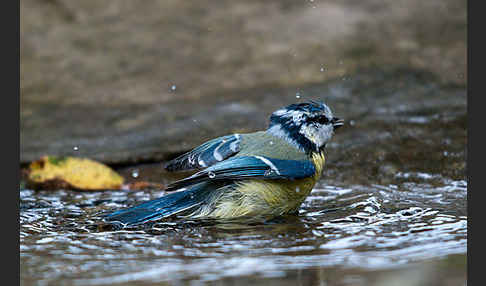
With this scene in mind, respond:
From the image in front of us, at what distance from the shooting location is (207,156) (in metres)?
3.84

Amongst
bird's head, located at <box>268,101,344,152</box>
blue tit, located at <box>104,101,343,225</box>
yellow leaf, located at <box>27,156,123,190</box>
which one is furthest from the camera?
yellow leaf, located at <box>27,156,123,190</box>

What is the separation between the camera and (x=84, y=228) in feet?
11.1

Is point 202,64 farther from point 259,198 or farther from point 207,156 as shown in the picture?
point 259,198

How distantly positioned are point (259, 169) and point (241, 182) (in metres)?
0.14

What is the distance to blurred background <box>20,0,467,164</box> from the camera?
5625mm

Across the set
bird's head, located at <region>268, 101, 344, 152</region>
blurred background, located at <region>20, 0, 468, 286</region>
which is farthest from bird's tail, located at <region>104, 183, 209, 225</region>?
bird's head, located at <region>268, 101, 344, 152</region>

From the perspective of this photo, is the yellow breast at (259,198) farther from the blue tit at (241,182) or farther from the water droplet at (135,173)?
the water droplet at (135,173)

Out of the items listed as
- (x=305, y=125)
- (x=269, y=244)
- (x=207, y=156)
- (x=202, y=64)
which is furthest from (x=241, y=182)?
(x=202, y=64)

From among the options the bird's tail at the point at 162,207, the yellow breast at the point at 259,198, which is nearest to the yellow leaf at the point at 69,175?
the bird's tail at the point at 162,207

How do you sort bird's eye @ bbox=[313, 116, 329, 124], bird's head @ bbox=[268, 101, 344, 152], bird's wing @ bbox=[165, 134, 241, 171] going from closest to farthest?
bird's wing @ bbox=[165, 134, 241, 171] → bird's head @ bbox=[268, 101, 344, 152] → bird's eye @ bbox=[313, 116, 329, 124]

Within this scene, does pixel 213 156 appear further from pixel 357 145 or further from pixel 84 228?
pixel 357 145

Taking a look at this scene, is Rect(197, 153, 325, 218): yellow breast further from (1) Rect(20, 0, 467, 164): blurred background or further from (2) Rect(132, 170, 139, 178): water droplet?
(1) Rect(20, 0, 467, 164): blurred background

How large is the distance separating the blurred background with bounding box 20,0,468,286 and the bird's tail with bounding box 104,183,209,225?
10 cm

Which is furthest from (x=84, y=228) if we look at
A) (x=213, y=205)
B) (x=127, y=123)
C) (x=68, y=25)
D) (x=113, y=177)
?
(x=68, y=25)
